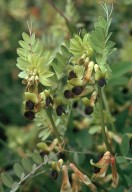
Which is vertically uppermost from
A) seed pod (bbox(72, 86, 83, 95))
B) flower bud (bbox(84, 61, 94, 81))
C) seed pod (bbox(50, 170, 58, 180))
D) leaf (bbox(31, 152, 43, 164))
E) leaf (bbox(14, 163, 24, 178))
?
flower bud (bbox(84, 61, 94, 81))

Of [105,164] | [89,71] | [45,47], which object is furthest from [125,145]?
[45,47]

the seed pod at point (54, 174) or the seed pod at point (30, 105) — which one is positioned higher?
the seed pod at point (30, 105)

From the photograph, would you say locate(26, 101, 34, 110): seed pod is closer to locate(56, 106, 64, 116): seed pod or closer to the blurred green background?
locate(56, 106, 64, 116): seed pod

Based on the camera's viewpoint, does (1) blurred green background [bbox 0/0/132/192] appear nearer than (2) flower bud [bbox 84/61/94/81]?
No

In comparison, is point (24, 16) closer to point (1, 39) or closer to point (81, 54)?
point (1, 39)

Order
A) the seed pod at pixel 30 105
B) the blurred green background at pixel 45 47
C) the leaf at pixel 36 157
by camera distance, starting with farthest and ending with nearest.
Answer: the blurred green background at pixel 45 47 → the leaf at pixel 36 157 → the seed pod at pixel 30 105

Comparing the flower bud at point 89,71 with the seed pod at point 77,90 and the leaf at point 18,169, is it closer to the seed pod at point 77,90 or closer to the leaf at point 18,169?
the seed pod at point 77,90

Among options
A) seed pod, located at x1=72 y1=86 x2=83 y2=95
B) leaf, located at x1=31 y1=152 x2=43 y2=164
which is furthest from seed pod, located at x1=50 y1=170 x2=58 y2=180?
seed pod, located at x1=72 y1=86 x2=83 y2=95

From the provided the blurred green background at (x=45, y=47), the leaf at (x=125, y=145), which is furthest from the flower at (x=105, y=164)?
the blurred green background at (x=45, y=47)

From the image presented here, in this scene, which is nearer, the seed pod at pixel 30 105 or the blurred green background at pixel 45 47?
the seed pod at pixel 30 105

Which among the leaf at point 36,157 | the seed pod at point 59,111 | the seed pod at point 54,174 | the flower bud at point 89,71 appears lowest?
the seed pod at point 54,174

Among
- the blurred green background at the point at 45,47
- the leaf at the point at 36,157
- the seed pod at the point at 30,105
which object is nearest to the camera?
the seed pod at the point at 30,105
